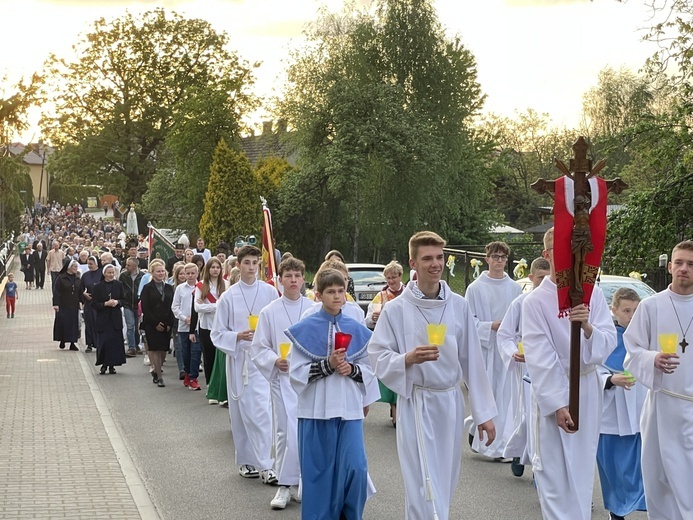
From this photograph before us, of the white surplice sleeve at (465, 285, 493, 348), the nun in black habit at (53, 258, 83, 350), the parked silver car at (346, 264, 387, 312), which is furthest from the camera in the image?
the parked silver car at (346, 264, 387, 312)

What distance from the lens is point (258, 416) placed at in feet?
35.4

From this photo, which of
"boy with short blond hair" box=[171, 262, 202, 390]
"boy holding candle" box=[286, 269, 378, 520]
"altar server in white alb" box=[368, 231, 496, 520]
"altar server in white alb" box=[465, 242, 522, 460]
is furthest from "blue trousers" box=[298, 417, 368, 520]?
"boy with short blond hair" box=[171, 262, 202, 390]

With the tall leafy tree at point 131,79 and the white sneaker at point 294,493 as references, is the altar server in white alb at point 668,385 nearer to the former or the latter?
the white sneaker at point 294,493

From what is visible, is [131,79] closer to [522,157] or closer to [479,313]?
[522,157]

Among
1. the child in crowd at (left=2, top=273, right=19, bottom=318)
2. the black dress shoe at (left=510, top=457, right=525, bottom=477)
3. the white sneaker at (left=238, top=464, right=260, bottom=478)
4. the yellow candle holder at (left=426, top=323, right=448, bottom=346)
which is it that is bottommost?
the white sneaker at (left=238, top=464, right=260, bottom=478)

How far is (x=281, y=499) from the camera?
938 centimetres

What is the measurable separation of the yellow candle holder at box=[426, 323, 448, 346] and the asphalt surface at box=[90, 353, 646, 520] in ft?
4.08

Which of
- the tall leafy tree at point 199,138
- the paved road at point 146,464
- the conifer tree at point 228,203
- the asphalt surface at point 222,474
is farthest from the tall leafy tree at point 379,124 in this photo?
the asphalt surface at point 222,474

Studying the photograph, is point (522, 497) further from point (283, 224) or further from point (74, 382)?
point (283, 224)

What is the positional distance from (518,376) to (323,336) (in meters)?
3.28

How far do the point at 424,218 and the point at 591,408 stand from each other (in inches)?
1777

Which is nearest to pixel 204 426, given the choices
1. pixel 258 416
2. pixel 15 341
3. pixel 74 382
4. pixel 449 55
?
pixel 258 416

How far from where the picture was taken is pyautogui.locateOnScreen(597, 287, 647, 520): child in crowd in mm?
8617

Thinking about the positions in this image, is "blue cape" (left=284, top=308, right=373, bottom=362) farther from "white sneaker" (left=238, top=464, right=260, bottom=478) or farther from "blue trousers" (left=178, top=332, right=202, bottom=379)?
"blue trousers" (left=178, top=332, right=202, bottom=379)
